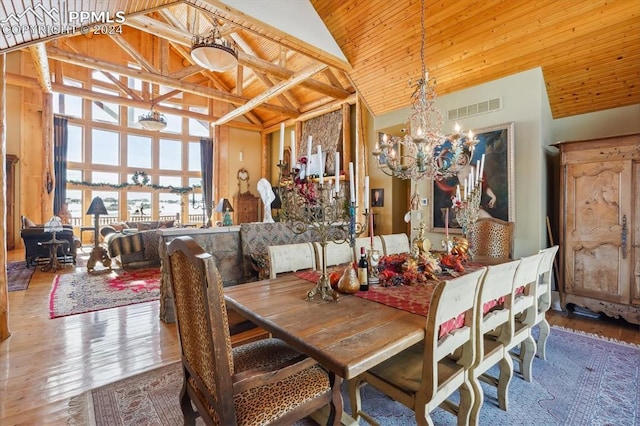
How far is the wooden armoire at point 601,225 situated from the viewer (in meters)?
2.96

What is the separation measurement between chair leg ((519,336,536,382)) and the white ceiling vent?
316 centimetres

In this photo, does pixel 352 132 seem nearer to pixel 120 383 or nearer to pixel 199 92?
pixel 199 92

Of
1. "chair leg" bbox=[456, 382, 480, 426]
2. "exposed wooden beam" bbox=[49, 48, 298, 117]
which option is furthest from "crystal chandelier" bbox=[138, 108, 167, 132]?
"chair leg" bbox=[456, 382, 480, 426]

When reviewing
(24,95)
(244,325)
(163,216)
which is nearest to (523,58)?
(244,325)

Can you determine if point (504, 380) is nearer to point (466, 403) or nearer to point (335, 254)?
point (466, 403)

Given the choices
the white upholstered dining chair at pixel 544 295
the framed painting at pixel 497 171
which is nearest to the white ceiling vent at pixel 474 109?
the framed painting at pixel 497 171

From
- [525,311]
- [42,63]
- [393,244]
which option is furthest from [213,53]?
[525,311]

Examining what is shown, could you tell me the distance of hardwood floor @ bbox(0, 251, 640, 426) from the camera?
1.80m

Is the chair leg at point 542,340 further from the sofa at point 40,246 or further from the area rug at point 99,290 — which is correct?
the sofa at point 40,246

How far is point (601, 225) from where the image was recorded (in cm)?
314

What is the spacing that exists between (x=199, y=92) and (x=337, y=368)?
24.7 ft

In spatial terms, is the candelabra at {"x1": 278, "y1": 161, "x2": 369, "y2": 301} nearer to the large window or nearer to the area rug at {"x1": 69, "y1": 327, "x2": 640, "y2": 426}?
the area rug at {"x1": 69, "y1": 327, "x2": 640, "y2": 426}

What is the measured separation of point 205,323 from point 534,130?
429cm

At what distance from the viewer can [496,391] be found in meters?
1.94
